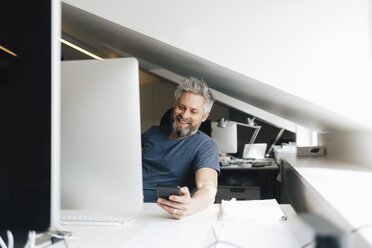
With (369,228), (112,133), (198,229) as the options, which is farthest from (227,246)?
(112,133)

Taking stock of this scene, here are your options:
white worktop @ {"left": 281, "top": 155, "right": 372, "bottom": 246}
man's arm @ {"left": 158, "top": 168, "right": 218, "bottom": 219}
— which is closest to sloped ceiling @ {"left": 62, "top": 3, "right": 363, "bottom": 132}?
white worktop @ {"left": 281, "top": 155, "right": 372, "bottom": 246}

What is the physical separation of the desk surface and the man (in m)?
0.23

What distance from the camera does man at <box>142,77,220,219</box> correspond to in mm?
1614

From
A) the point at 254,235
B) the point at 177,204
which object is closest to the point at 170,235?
the point at 177,204

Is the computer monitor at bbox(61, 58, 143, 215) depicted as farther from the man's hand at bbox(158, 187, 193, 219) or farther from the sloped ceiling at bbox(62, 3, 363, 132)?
the sloped ceiling at bbox(62, 3, 363, 132)

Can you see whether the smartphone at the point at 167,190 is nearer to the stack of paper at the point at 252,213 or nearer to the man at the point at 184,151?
the stack of paper at the point at 252,213
